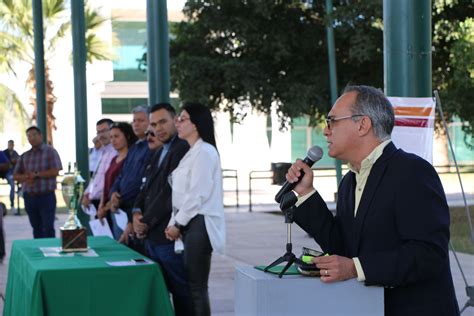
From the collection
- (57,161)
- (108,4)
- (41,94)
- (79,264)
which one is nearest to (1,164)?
(57,161)

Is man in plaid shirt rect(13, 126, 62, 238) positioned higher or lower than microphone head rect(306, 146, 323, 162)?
lower

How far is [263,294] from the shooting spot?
3.42 m

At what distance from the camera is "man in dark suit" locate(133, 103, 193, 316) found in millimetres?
6930

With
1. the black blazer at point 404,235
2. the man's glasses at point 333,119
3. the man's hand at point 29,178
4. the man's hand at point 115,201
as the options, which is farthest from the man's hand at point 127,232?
the man's hand at point 29,178

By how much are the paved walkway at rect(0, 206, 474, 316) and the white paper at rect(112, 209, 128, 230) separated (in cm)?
123

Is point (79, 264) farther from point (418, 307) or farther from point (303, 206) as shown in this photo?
point (418, 307)

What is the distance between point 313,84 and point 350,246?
659 inches

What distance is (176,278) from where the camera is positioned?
272 inches

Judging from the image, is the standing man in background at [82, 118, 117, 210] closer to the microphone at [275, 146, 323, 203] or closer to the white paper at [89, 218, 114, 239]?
the white paper at [89, 218, 114, 239]

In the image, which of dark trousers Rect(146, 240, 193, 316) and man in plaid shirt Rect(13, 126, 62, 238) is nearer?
dark trousers Rect(146, 240, 193, 316)

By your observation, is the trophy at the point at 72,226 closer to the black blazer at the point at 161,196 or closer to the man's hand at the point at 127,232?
the black blazer at the point at 161,196

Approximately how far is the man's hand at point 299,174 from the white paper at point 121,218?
16.7 ft

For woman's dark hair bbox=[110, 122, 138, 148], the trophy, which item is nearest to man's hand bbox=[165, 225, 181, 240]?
the trophy

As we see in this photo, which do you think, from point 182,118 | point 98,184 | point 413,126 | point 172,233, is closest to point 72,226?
point 172,233
